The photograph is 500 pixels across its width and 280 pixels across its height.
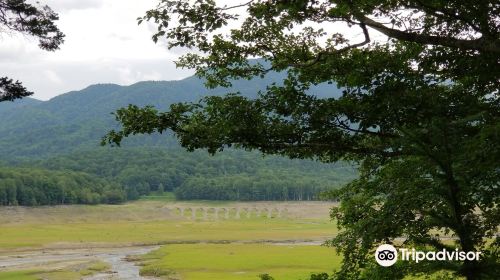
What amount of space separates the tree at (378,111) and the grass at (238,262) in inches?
1149

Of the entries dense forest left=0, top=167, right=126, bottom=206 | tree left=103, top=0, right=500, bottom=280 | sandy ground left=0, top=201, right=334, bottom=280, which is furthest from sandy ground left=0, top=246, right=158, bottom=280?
dense forest left=0, top=167, right=126, bottom=206

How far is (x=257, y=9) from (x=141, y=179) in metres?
194

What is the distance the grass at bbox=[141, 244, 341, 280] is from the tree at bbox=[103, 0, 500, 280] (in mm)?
29184

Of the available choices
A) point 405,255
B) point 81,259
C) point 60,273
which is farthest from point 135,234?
point 405,255

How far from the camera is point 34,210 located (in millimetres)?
127062

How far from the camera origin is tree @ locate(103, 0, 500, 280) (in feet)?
24.1

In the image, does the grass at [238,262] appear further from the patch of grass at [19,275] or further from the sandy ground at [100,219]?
the patch of grass at [19,275]

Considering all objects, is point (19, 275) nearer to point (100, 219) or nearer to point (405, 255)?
point (405, 255)

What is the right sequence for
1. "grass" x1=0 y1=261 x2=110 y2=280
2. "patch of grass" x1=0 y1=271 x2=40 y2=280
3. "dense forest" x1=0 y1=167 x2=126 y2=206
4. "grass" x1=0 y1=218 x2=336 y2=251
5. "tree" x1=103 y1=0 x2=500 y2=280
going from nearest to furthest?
"tree" x1=103 y1=0 x2=500 y2=280, "patch of grass" x1=0 y1=271 x2=40 y2=280, "grass" x1=0 y1=261 x2=110 y2=280, "grass" x1=0 y1=218 x2=336 y2=251, "dense forest" x1=0 y1=167 x2=126 y2=206

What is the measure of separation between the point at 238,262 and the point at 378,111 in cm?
4374

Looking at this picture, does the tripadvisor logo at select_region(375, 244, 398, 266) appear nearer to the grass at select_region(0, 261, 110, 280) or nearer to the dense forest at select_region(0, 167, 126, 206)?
the grass at select_region(0, 261, 110, 280)

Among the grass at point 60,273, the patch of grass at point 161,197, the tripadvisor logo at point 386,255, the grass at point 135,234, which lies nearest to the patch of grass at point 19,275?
the grass at point 60,273

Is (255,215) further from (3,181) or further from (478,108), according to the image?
(478,108)

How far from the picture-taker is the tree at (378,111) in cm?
734
